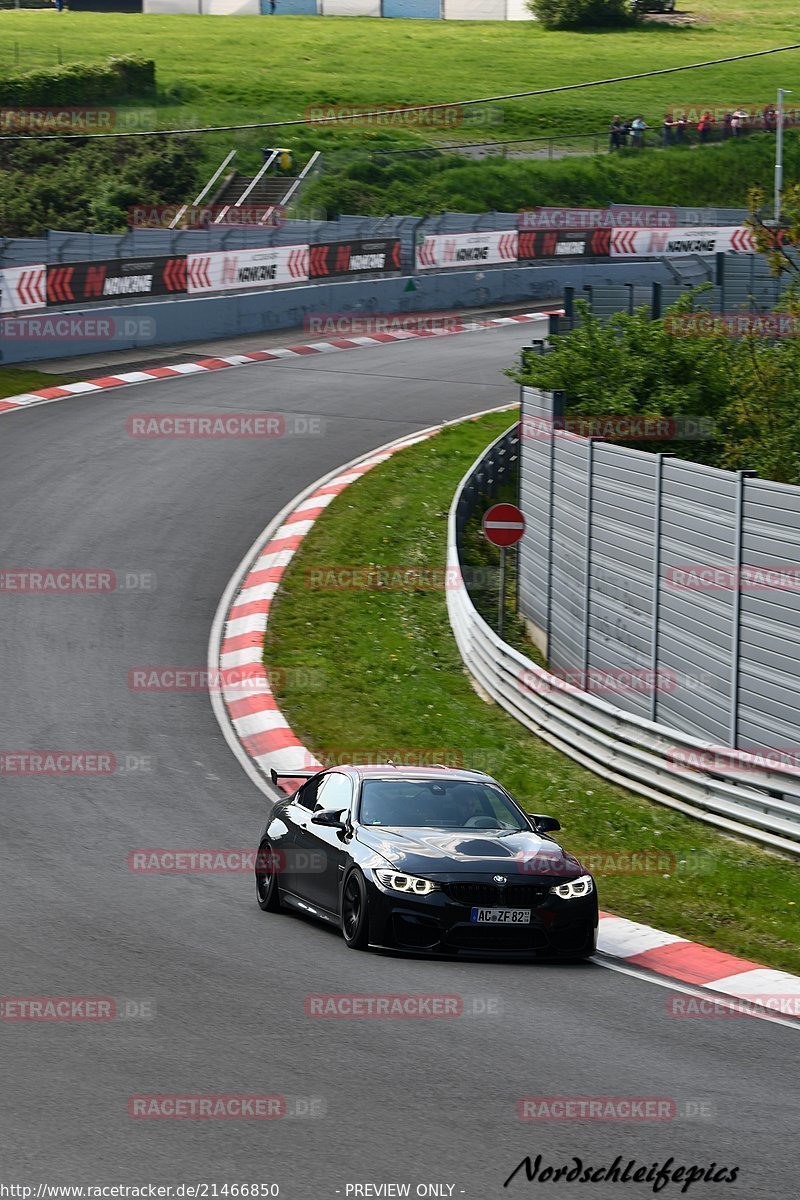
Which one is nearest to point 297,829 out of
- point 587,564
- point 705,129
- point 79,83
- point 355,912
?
point 355,912

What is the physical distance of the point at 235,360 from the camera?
36.4m

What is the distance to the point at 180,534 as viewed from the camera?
2439 cm

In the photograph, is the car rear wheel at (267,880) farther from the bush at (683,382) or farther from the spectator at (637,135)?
the spectator at (637,135)

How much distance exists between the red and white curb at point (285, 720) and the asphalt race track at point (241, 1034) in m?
0.40

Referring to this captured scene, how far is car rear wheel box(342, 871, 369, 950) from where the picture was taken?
10.4 metres

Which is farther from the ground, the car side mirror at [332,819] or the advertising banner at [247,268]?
the advertising banner at [247,268]

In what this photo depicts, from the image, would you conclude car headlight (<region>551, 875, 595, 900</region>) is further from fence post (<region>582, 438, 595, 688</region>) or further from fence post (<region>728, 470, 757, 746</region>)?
fence post (<region>582, 438, 595, 688</region>)

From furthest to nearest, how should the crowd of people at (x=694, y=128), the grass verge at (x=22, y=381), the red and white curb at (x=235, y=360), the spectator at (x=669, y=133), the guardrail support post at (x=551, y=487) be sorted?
the crowd of people at (x=694, y=128) < the spectator at (x=669, y=133) < the grass verge at (x=22, y=381) < the red and white curb at (x=235, y=360) < the guardrail support post at (x=551, y=487)

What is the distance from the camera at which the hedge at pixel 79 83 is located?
7112 cm

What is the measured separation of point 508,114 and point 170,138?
2511 centimetres

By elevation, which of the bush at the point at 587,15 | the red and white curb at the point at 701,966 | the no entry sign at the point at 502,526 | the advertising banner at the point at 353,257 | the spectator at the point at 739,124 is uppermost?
the bush at the point at 587,15

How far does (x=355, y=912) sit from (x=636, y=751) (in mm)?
5578

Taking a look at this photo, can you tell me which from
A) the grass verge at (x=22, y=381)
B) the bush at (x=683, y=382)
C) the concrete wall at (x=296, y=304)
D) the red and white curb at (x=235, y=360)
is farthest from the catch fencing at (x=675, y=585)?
the concrete wall at (x=296, y=304)

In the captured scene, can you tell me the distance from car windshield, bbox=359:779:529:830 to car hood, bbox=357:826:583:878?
5.9 inches
